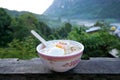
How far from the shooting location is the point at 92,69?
139 centimetres

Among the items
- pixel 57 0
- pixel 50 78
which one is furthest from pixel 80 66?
pixel 57 0

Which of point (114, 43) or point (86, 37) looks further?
point (86, 37)

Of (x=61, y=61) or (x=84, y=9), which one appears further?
(x=84, y=9)

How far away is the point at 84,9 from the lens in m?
25.2

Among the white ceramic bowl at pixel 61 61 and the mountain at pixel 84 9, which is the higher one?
the white ceramic bowl at pixel 61 61

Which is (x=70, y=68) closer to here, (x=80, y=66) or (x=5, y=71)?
(x=80, y=66)

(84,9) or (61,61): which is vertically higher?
(61,61)

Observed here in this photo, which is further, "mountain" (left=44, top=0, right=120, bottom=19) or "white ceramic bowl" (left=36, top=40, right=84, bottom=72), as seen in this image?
"mountain" (left=44, top=0, right=120, bottom=19)

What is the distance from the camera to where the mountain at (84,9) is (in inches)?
822

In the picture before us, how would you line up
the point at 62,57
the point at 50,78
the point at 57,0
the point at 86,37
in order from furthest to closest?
the point at 57,0, the point at 86,37, the point at 50,78, the point at 62,57

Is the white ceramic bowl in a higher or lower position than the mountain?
higher

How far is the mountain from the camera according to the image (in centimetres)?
2089

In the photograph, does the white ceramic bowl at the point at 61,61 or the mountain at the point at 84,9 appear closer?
the white ceramic bowl at the point at 61,61

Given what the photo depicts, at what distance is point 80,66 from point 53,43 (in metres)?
0.25
